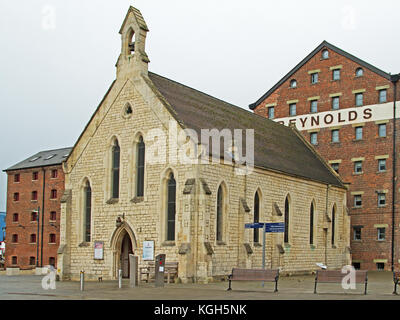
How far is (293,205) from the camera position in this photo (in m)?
41.0

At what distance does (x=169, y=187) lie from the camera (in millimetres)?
33750

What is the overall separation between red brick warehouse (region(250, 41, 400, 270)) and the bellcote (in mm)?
21641

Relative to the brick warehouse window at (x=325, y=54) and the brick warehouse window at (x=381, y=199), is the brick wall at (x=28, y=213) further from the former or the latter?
the brick warehouse window at (x=381, y=199)

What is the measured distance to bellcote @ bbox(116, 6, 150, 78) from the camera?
35.8 m

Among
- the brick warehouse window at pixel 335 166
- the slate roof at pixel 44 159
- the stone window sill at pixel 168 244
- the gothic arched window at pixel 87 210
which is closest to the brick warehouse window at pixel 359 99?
the brick warehouse window at pixel 335 166

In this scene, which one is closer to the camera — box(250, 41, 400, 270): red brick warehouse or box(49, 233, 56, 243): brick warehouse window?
box(250, 41, 400, 270): red brick warehouse

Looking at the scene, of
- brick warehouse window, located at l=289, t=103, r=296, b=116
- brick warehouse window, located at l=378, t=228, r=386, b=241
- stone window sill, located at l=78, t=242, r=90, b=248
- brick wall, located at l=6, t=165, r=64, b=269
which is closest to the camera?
stone window sill, located at l=78, t=242, r=90, b=248

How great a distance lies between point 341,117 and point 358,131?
1866 millimetres

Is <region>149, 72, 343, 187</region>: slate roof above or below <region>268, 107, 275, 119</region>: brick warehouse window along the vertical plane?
below

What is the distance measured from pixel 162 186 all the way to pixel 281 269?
1026cm

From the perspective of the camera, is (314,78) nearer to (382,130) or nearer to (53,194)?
(382,130)

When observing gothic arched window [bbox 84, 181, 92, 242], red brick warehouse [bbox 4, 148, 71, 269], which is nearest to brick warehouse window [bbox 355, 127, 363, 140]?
gothic arched window [bbox 84, 181, 92, 242]

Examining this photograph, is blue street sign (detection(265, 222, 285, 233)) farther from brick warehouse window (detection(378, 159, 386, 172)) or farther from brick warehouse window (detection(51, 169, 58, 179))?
brick warehouse window (detection(51, 169, 58, 179))
